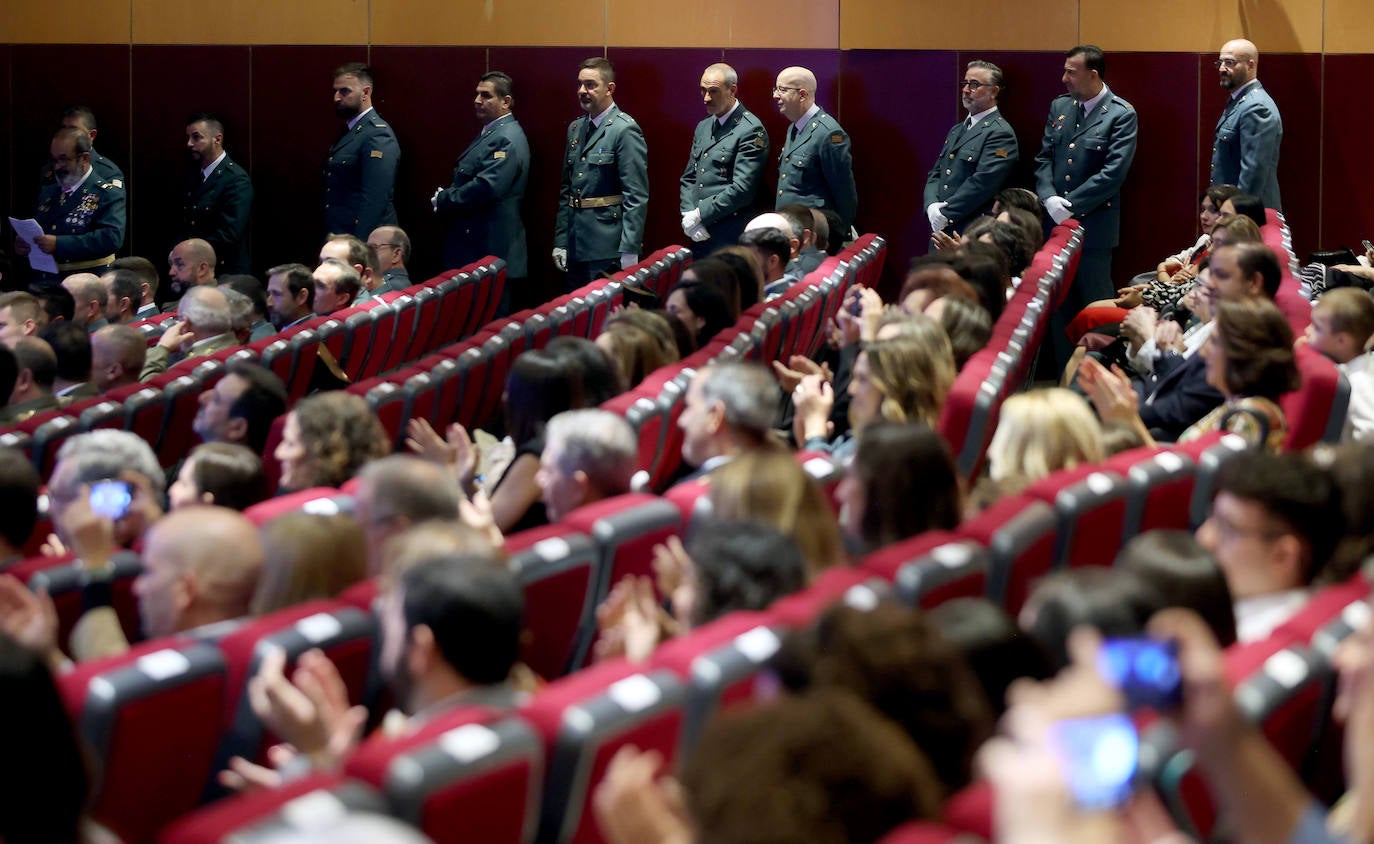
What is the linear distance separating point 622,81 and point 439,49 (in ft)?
2.93

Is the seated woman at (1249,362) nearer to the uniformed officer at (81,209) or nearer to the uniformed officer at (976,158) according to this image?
the uniformed officer at (976,158)

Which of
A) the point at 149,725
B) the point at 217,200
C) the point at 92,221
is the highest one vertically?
the point at 217,200

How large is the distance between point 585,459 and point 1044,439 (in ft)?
2.62

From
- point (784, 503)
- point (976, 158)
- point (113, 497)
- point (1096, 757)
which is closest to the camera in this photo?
point (1096, 757)

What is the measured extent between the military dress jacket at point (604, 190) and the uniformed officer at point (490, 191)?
0.23 meters

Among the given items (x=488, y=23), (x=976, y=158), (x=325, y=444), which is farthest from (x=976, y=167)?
(x=325, y=444)

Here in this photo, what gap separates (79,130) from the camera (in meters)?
7.48

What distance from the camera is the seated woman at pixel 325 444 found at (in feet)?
10.0

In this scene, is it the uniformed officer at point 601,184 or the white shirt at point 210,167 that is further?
the white shirt at point 210,167

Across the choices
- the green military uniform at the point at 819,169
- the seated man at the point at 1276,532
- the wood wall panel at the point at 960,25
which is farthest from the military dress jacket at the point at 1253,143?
the seated man at the point at 1276,532

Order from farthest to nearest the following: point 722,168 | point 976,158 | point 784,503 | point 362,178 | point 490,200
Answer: point 362,178 < point 490,200 < point 722,168 < point 976,158 < point 784,503

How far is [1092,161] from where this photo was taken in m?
7.04

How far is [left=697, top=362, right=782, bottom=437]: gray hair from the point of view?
3.16m

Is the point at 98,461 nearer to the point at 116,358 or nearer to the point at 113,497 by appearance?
the point at 113,497
